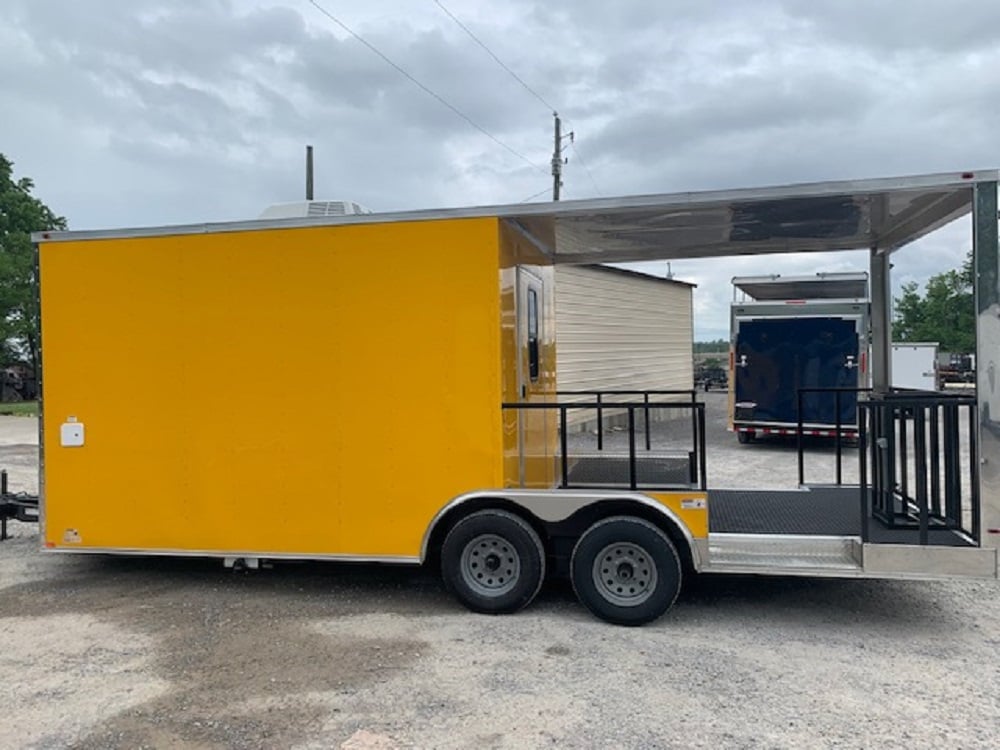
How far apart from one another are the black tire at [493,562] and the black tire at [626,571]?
0.99 ft

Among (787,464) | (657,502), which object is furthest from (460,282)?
(787,464)

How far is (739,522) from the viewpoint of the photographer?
5766 millimetres

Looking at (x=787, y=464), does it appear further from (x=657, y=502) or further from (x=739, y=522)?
(x=657, y=502)

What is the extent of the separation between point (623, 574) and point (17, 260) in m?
33.2

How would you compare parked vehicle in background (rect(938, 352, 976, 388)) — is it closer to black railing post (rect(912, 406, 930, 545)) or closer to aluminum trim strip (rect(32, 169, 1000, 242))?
black railing post (rect(912, 406, 930, 545))

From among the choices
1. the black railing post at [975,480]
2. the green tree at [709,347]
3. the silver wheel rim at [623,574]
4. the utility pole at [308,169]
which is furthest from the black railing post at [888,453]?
the green tree at [709,347]

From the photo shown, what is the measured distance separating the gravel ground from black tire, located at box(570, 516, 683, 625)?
147 millimetres

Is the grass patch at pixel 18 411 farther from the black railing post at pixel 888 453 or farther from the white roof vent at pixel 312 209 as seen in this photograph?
the black railing post at pixel 888 453

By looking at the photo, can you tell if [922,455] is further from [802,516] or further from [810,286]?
[810,286]

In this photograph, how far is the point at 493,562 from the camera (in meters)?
5.30

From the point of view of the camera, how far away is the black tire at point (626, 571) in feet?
16.4

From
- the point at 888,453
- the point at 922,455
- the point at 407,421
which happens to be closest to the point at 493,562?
the point at 407,421

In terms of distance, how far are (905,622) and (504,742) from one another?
10.2ft

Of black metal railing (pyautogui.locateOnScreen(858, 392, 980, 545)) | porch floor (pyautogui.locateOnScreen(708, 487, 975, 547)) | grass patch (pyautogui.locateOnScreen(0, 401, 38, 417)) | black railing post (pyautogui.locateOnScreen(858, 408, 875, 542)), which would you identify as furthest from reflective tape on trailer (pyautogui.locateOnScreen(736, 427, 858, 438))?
grass patch (pyautogui.locateOnScreen(0, 401, 38, 417))
